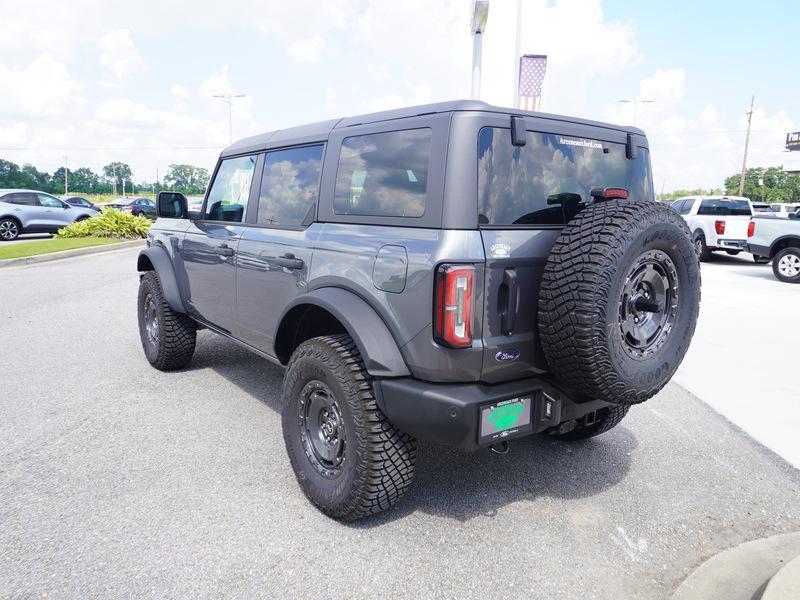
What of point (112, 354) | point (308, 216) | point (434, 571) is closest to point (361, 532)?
point (434, 571)

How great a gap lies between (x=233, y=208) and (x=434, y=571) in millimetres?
2897

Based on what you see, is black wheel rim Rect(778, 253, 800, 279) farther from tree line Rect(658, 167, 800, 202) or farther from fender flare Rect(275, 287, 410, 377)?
tree line Rect(658, 167, 800, 202)

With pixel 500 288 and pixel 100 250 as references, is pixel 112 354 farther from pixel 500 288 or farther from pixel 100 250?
pixel 100 250

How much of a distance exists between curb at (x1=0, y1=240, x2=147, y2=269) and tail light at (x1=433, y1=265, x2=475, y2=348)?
12.9 m

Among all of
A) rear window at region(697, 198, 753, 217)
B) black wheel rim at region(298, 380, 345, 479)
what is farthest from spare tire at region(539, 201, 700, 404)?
rear window at region(697, 198, 753, 217)

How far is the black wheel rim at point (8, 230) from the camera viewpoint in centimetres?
1853

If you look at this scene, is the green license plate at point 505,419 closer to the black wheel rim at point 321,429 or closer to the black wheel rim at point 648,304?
the black wheel rim at point 648,304

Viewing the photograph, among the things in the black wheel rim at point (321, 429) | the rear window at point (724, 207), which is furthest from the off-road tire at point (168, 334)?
the rear window at point (724, 207)

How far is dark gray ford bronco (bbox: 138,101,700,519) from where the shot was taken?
2.50 m

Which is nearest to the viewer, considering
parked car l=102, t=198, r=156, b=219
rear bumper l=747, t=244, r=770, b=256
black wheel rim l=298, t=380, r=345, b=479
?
black wheel rim l=298, t=380, r=345, b=479

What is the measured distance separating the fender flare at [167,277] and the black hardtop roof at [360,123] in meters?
1.17

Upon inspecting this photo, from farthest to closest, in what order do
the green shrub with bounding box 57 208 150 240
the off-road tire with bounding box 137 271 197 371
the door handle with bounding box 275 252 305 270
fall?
the green shrub with bounding box 57 208 150 240, the off-road tire with bounding box 137 271 197 371, the door handle with bounding box 275 252 305 270

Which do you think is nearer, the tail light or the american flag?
the tail light

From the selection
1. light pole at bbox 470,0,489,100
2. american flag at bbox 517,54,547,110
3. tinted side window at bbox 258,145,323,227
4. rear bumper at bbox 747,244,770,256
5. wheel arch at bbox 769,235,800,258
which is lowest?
rear bumper at bbox 747,244,770,256
